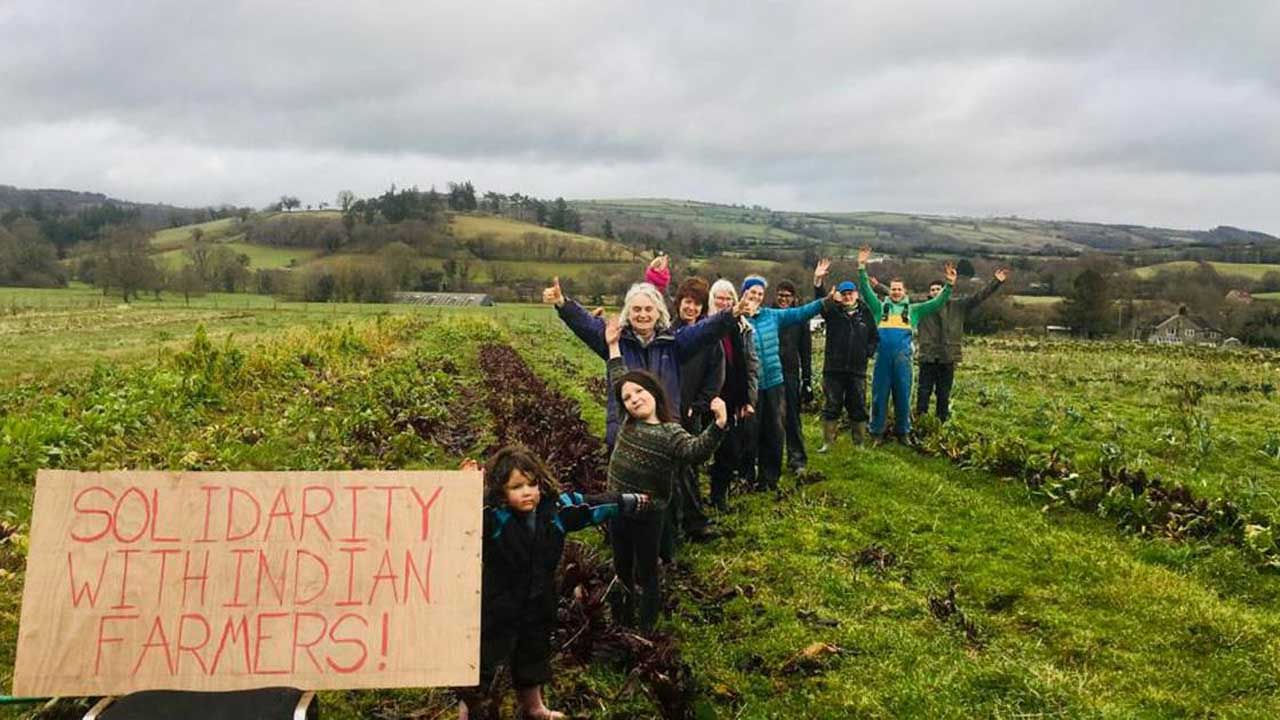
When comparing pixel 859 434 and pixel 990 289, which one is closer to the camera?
pixel 859 434

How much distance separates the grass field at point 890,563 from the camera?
15.0 feet

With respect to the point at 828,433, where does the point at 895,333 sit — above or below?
above

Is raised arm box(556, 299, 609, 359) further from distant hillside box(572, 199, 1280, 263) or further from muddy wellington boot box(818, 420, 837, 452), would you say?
distant hillside box(572, 199, 1280, 263)

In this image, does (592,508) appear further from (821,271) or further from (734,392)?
(821,271)

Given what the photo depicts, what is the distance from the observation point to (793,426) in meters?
9.83

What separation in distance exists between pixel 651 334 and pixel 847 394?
18.1 ft

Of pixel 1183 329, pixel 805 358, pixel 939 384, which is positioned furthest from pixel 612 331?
pixel 1183 329

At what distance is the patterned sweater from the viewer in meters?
4.97

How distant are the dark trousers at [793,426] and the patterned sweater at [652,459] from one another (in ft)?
16.0

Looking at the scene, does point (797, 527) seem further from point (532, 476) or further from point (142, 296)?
point (142, 296)

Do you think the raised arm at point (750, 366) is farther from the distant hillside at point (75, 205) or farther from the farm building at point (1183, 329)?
the distant hillside at point (75, 205)

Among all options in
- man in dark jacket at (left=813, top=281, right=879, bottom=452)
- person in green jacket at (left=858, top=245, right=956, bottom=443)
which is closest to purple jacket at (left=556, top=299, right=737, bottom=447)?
man in dark jacket at (left=813, top=281, right=879, bottom=452)

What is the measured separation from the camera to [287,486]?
3834mm

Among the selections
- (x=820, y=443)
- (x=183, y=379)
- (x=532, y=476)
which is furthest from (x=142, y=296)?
(x=532, y=476)
